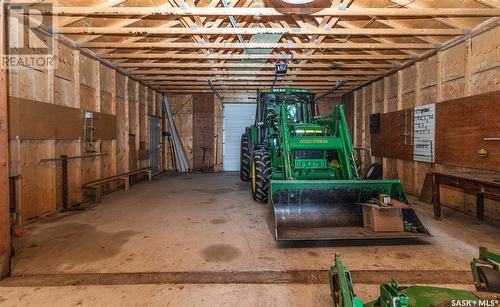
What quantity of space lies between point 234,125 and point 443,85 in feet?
23.5

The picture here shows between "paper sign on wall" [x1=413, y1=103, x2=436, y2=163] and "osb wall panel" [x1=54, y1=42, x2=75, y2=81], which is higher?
"osb wall panel" [x1=54, y1=42, x2=75, y2=81]

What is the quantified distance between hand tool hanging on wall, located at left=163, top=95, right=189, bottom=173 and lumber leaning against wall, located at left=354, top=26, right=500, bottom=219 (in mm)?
6668

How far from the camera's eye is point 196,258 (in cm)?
293

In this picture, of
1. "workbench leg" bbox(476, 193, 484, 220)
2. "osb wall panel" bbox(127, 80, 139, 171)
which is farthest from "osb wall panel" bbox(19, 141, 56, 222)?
"workbench leg" bbox(476, 193, 484, 220)

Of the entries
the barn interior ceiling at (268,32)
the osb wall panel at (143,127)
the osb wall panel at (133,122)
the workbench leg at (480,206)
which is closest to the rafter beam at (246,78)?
the barn interior ceiling at (268,32)

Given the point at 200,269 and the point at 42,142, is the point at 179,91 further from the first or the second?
the point at 200,269

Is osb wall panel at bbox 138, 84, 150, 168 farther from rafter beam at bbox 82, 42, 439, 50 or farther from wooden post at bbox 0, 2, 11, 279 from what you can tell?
wooden post at bbox 0, 2, 11, 279

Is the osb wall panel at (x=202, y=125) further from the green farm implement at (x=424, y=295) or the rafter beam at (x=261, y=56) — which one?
the green farm implement at (x=424, y=295)

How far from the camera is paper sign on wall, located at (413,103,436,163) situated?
5266 millimetres

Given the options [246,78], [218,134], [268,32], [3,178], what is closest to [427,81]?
[268,32]

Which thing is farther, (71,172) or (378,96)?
(378,96)

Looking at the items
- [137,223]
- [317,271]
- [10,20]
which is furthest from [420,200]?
[10,20]

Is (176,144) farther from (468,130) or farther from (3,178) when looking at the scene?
(468,130)

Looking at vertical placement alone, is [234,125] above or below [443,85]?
below
